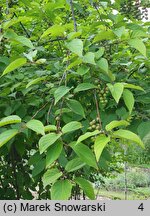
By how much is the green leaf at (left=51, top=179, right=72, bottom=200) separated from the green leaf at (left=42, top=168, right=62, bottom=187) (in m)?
0.01

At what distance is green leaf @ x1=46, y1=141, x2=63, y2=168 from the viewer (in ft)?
2.85

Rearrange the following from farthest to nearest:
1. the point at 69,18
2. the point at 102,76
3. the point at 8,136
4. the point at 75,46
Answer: the point at 69,18, the point at 102,76, the point at 75,46, the point at 8,136

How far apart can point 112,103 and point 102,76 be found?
4.3 inches

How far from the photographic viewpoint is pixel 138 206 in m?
1.05

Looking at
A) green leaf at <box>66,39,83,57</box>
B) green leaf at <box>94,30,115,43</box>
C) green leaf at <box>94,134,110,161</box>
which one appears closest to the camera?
green leaf at <box>94,134,110,161</box>

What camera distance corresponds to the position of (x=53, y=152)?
0.88m

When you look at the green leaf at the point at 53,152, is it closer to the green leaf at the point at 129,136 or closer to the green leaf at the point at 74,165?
the green leaf at the point at 74,165

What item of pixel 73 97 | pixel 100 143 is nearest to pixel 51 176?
pixel 100 143

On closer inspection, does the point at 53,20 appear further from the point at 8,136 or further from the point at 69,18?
the point at 8,136

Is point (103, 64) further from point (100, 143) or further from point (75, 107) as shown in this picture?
point (100, 143)

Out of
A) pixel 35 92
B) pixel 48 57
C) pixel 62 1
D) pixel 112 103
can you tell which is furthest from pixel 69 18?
pixel 112 103

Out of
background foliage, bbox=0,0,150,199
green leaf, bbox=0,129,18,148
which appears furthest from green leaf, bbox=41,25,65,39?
green leaf, bbox=0,129,18,148

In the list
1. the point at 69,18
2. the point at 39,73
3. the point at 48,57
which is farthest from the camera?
the point at 69,18

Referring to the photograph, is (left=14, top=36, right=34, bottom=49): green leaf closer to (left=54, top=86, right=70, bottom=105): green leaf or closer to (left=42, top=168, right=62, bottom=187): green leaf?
(left=54, top=86, right=70, bottom=105): green leaf
